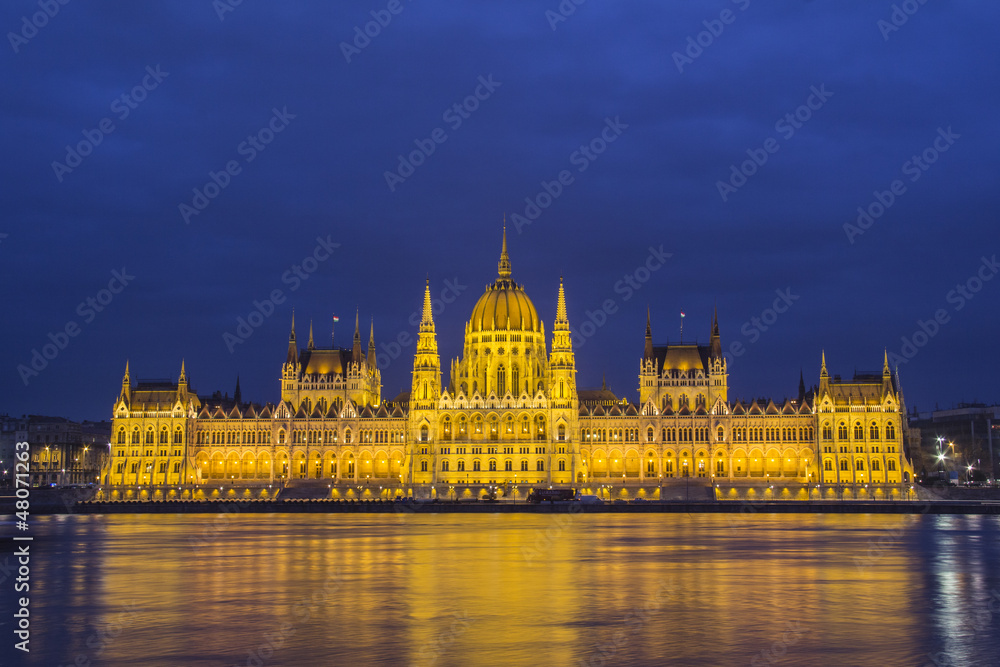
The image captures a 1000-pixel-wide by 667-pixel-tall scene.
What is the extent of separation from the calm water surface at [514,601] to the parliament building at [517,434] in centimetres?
7572

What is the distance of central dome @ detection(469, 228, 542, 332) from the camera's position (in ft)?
511

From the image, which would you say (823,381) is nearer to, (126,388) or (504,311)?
(504,311)

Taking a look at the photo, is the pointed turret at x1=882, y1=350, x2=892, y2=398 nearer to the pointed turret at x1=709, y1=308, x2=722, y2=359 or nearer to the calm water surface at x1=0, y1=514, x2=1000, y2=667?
the pointed turret at x1=709, y1=308, x2=722, y2=359

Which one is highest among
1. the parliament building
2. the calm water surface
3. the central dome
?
the central dome

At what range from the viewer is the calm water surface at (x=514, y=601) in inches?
1020

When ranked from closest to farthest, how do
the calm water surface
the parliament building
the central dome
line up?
the calm water surface < the parliament building < the central dome

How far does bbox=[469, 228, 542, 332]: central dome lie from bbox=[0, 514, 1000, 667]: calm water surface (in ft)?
306

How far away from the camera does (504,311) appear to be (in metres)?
156

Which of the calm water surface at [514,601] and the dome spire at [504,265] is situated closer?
the calm water surface at [514,601]

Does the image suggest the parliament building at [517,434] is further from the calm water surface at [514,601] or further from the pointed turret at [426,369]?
the calm water surface at [514,601]

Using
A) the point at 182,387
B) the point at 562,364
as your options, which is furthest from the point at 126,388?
the point at 562,364

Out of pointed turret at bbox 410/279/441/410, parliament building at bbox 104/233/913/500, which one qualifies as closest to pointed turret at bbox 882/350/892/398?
parliament building at bbox 104/233/913/500

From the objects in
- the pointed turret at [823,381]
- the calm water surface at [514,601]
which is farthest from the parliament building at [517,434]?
the calm water surface at [514,601]

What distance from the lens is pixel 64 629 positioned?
29.3 m
